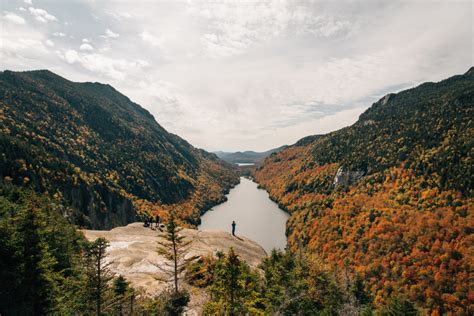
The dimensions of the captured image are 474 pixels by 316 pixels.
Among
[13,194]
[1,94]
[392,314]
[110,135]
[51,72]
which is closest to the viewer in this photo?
[392,314]

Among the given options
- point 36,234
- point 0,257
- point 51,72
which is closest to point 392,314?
point 36,234

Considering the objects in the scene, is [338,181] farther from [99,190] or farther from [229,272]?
[229,272]

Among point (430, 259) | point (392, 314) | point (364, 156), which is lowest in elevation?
point (430, 259)

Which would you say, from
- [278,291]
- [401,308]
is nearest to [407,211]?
[401,308]

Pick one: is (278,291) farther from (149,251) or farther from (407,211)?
(407,211)

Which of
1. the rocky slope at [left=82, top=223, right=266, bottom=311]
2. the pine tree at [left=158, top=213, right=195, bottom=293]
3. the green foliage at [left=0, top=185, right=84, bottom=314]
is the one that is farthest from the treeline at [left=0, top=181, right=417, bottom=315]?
the rocky slope at [left=82, top=223, right=266, bottom=311]

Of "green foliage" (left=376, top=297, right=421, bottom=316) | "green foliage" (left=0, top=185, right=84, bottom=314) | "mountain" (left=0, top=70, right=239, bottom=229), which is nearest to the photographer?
"green foliage" (left=0, top=185, right=84, bottom=314)

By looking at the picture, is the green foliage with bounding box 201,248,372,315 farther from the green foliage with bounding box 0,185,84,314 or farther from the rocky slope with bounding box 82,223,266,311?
the green foliage with bounding box 0,185,84,314
